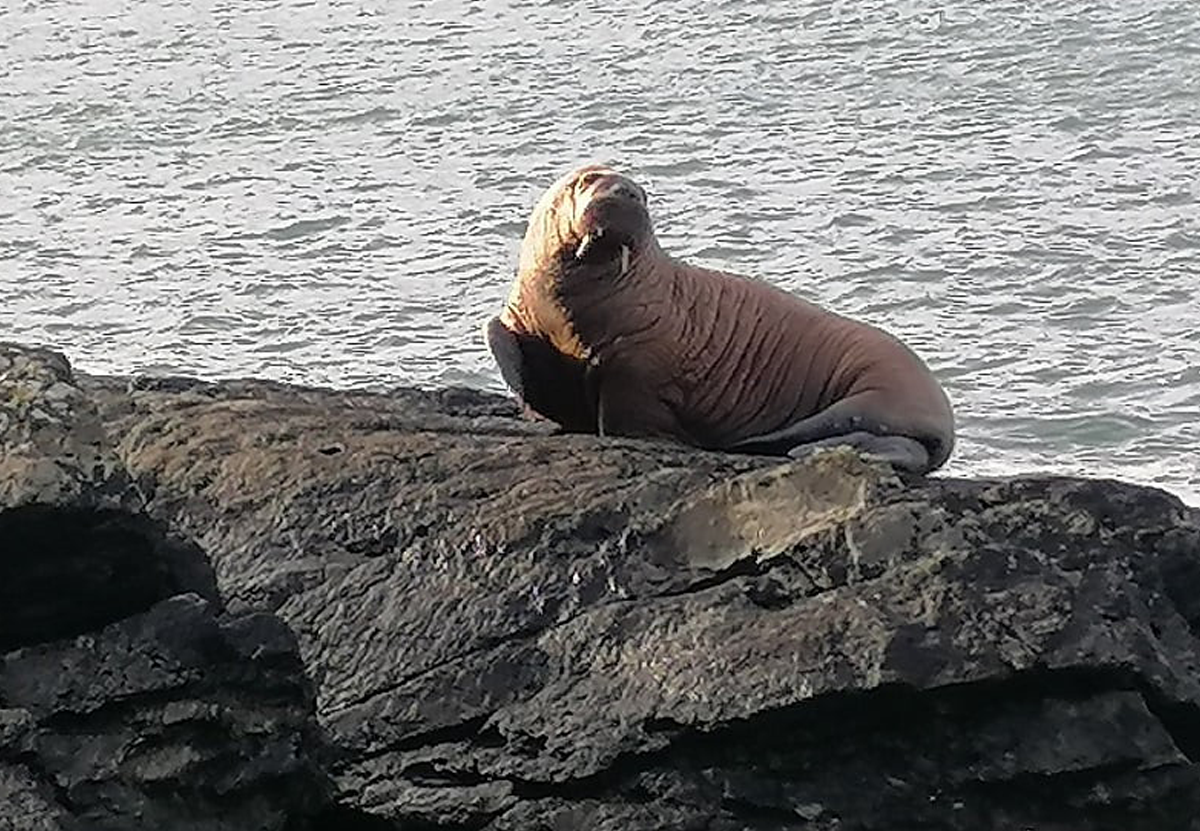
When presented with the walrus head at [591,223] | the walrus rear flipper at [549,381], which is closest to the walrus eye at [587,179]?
the walrus head at [591,223]

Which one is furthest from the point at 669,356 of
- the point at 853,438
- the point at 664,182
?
the point at 664,182

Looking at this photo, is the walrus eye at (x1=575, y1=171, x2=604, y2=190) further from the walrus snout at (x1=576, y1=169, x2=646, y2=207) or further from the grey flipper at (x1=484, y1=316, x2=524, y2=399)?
the grey flipper at (x1=484, y1=316, x2=524, y2=399)

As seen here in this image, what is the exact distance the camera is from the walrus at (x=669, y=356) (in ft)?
19.8

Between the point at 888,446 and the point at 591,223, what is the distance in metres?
1.00

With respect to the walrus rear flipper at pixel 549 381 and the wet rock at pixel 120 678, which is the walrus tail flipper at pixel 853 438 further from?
the wet rock at pixel 120 678

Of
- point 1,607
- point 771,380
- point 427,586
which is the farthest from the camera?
point 771,380

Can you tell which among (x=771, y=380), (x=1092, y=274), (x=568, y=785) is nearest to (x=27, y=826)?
(x=568, y=785)

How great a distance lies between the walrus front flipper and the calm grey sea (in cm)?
450

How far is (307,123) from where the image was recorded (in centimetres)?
1848

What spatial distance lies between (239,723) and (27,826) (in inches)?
16.4

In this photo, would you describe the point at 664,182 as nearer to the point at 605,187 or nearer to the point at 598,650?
the point at 605,187

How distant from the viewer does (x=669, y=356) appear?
620 centimetres

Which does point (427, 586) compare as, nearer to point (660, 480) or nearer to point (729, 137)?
point (660, 480)

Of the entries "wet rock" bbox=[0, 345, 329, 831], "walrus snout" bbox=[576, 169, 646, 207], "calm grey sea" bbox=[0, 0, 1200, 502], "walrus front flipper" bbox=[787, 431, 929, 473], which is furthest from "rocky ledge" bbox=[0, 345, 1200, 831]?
"calm grey sea" bbox=[0, 0, 1200, 502]
